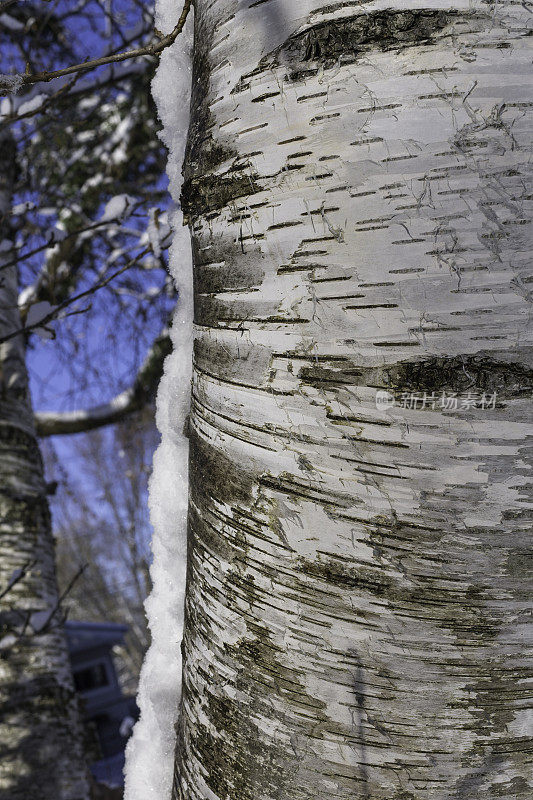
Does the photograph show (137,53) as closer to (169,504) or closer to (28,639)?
(169,504)

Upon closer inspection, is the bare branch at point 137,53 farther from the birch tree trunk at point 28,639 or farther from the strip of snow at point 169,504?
the birch tree trunk at point 28,639

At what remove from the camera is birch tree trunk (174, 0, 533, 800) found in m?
0.53

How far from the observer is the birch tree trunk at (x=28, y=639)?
2.10m

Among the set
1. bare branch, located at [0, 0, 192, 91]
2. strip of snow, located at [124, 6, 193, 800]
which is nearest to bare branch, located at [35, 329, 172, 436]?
strip of snow, located at [124, 6, 193, 800]

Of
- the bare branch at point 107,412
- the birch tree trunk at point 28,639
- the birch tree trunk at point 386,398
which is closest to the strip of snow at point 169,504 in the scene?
the birch tree trunk at point 386,398

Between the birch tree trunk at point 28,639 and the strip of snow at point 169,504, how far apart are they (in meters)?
1.24

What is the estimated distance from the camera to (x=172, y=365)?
3.48ft

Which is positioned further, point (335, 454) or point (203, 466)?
point (203, 466)

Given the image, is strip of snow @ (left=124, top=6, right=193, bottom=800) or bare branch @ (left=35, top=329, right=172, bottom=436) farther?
bare branch @ (left=35, top=329, right=172, bottom=436)

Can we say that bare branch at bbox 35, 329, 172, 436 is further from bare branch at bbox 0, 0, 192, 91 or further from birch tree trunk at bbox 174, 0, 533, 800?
birch tree trunk at bbox 174, 0, 533, 800

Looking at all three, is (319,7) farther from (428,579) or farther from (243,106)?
Result: (428,579)

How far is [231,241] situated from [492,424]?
38 cm

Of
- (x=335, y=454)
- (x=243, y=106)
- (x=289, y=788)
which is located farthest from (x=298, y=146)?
(x=289, y=788)

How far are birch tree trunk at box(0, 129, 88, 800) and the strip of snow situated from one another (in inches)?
48.6
